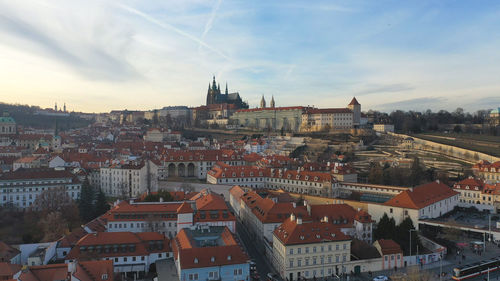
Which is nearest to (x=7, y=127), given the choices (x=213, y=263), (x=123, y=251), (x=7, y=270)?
(x=7, y=270)

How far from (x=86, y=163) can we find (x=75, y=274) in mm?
42487

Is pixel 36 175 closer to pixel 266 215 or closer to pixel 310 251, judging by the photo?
pixel 266 215

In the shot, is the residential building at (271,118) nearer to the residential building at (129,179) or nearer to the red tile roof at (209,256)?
the residential building at (129,179)

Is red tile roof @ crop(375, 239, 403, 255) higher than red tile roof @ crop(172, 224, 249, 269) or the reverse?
the reverse

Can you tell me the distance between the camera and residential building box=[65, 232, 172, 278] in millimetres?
26234

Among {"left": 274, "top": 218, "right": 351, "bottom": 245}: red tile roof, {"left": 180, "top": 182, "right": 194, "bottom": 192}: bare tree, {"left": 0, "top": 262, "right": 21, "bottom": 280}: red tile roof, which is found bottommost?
{"left": 0, "top": 262, "right": 21, "bottom": 280}: red tile roof

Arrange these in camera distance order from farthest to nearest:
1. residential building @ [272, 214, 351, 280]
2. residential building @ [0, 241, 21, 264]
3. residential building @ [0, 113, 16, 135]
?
residential building @ [0, 113, 16, 135], residential building @ [0, 241, 21, 264], residential building @ [272, 214, 351, 280]

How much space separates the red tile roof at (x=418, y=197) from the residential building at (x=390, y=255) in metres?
8.16

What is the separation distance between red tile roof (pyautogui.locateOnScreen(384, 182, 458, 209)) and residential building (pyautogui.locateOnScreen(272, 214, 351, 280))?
11554mm

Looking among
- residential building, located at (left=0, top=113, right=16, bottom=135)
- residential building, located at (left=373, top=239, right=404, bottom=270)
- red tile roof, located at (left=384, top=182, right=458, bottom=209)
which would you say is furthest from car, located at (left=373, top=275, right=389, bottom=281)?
residential building, located at (left=0, top=113, right=16, bottom=135)

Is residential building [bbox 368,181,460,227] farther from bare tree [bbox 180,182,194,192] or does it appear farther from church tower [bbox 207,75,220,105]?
church tower [bbox 207,75,220,105]

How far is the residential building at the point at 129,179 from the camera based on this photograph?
163 feet

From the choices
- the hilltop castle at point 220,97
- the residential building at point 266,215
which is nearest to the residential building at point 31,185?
the residential building at point 266,215

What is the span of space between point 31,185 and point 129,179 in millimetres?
11431
